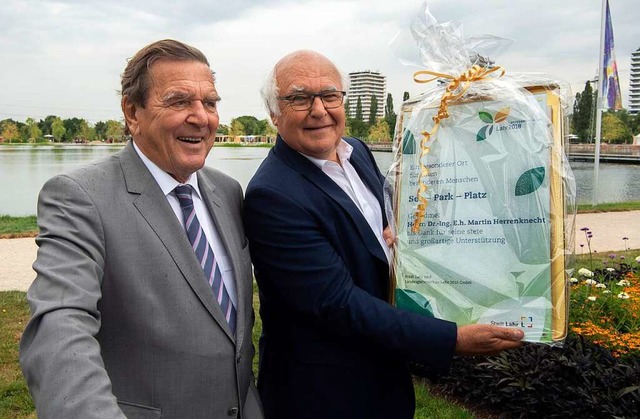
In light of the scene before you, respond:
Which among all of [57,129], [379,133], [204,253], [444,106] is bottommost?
[204,253]

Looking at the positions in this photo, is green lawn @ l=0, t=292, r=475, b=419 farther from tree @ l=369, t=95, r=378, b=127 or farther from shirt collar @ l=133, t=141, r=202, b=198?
tree @ l=369, t=95, r=378, b=127

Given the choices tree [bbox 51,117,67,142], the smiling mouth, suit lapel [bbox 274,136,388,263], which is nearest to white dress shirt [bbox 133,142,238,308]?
the smiling mouth

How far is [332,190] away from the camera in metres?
2.12

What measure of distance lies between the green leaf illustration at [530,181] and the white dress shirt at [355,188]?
0.54 meters

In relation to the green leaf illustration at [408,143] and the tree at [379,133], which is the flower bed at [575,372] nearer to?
the green leaf illustration at [408,143]

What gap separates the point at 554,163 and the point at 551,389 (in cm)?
222

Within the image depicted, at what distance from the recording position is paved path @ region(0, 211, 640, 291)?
7.82 m

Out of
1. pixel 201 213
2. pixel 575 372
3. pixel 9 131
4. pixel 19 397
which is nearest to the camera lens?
pixel 201 213

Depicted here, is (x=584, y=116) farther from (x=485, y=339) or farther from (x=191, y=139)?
(x=191, y=139)

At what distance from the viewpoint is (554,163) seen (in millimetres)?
1839

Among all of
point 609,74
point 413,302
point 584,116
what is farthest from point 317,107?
point 584,116

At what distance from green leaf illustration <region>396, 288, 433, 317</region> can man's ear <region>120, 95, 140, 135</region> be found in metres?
1.08

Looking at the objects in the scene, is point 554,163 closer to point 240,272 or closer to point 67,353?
point 240,272

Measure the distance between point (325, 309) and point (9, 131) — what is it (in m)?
108
